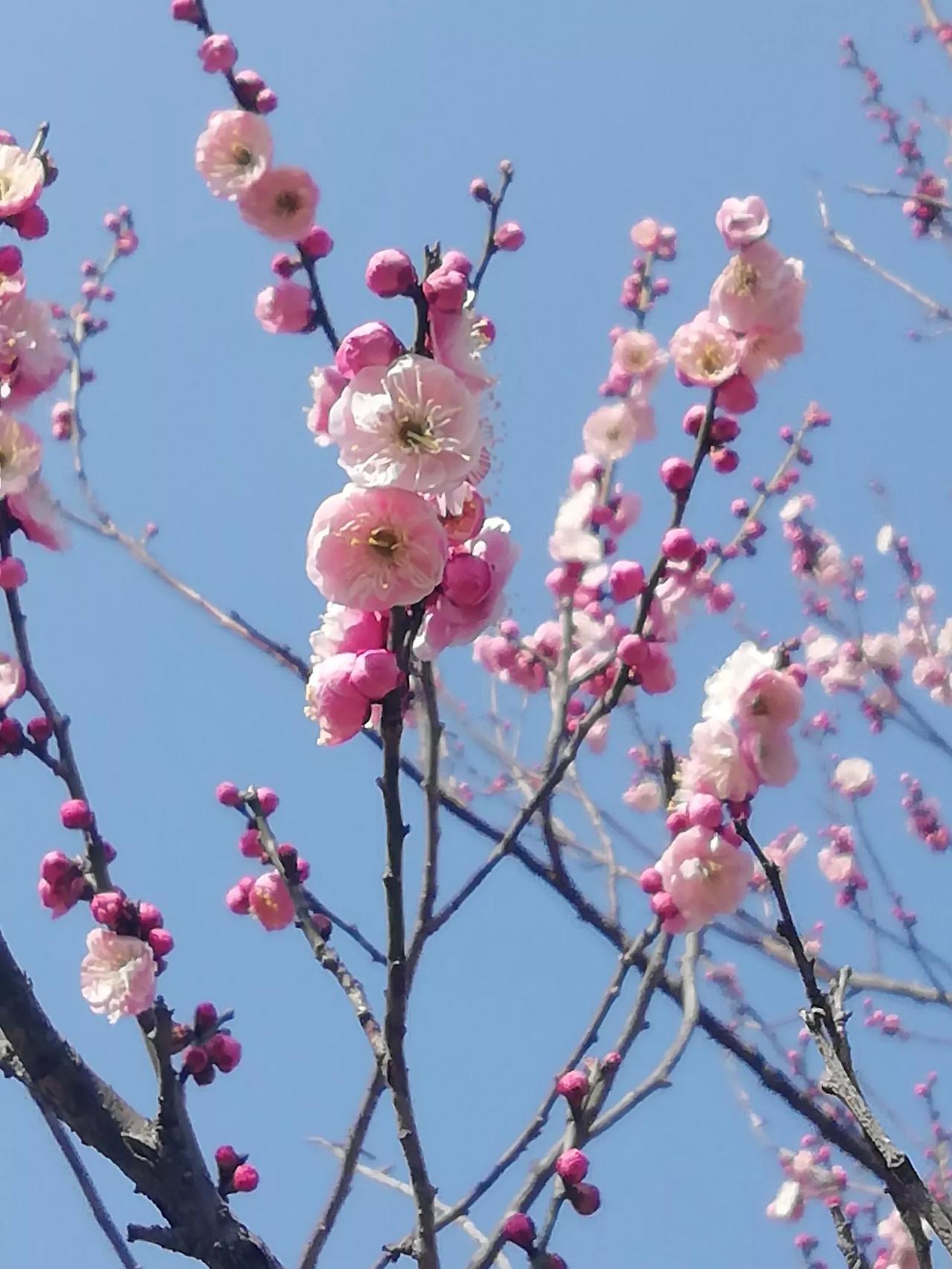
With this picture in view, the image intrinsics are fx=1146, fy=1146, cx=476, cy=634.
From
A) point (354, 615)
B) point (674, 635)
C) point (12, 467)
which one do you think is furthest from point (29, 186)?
point (674, 635)

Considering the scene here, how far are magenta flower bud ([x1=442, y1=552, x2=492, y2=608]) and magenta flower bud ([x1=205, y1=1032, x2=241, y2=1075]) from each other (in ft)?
2.98

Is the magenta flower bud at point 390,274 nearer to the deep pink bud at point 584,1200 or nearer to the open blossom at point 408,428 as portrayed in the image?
the open blossom at point 408,428

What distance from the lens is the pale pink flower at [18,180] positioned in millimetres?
1814

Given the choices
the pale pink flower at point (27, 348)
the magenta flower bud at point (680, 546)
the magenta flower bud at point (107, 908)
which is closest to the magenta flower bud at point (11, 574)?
the pale pink flower at point (27, 348)

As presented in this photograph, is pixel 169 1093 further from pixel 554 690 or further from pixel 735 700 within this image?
pixel 554 690

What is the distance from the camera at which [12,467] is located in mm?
1692

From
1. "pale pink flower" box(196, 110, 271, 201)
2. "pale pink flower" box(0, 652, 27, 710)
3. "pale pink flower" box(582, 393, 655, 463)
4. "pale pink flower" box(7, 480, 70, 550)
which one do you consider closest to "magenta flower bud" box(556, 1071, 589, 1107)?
"pale pink flower" box(0, 652, 27, 710)

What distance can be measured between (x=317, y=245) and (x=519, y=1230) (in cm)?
147

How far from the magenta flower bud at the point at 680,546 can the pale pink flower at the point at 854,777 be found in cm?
301

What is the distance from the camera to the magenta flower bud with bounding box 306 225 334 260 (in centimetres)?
183

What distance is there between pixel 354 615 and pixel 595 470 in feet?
6.75

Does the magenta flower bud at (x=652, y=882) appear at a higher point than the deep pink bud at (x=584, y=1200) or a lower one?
higher

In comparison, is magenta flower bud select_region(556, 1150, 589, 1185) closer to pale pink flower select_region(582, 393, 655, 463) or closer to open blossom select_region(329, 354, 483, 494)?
open blossom select_region(329, 354, 483, 494)

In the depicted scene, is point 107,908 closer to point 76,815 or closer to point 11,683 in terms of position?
point 76,815
